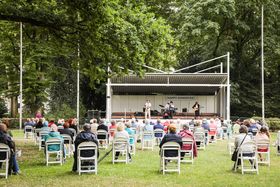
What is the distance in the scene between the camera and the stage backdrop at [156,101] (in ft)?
148

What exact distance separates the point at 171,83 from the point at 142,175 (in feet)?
91.4

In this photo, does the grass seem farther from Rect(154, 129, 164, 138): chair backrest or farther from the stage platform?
the stage platform

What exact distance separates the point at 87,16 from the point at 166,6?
106 feet

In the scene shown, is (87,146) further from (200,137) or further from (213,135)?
(213,135)

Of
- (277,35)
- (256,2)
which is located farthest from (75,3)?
(277,35)

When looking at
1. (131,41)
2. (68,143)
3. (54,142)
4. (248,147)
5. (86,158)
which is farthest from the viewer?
(131,41)

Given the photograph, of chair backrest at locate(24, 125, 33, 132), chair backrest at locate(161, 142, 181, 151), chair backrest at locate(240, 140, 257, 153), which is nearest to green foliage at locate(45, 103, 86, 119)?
chair backrest at locate(24, 125, 33, 132)

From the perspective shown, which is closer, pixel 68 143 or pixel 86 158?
pixel 86 158

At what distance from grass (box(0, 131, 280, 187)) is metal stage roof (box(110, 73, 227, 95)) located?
732 inches

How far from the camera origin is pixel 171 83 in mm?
41875

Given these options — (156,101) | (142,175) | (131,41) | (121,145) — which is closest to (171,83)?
(156,101)

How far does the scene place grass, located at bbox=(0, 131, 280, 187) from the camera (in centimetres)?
1302

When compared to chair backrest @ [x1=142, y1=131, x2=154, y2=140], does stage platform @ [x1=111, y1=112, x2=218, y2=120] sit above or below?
above

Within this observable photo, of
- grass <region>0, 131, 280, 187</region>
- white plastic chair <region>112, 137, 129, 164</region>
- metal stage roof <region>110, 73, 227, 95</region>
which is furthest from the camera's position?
metal stage roof <region>110, 73, 227, 95</region>
